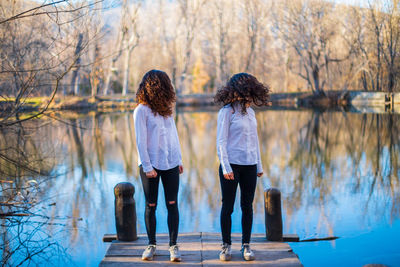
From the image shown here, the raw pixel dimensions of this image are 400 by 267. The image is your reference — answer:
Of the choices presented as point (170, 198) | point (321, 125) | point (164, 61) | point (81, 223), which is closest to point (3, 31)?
point (81, 223)

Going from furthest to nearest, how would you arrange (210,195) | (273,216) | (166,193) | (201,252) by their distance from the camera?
(210,195) < (273,216) < (201,252) < (166,193)

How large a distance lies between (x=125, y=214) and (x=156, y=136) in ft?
4.27


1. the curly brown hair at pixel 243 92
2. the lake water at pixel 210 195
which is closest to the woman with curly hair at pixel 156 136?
the curly brown hair at pixel 243 92

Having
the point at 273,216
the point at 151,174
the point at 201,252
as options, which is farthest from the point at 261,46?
the point at 151,174

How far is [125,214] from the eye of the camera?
481 cm

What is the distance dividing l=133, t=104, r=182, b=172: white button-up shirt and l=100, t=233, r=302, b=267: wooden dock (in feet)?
3.08

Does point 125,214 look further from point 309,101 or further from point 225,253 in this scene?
point 309,101

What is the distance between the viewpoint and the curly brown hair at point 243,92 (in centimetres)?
393

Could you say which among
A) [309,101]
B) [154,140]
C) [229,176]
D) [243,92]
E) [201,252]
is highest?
[309,101]

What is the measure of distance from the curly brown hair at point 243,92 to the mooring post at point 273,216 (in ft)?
3.95

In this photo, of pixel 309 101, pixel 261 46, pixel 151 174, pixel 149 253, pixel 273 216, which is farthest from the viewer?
pixel 261 46

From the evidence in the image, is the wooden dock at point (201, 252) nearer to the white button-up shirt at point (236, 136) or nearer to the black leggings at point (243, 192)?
the black leggings at point (243, 192)

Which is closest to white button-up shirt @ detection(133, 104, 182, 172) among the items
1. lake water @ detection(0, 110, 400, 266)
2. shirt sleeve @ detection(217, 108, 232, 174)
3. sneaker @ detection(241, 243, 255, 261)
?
shirt sleeve @ detection(217, 108, 232, 174)

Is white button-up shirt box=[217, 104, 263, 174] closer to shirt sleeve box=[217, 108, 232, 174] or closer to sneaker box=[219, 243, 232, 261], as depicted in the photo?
shirt sleeve box=[217, 108, 232, 174]
